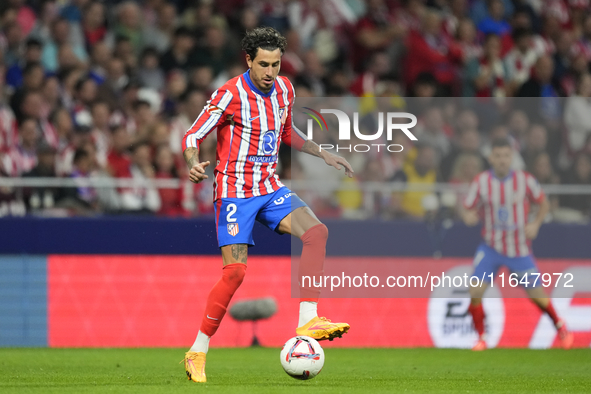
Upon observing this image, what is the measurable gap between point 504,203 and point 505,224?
226 mm

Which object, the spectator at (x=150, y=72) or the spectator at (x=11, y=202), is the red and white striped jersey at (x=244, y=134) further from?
the spectator at (x=150, y=72)

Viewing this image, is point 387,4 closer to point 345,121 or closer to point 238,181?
point 345,121

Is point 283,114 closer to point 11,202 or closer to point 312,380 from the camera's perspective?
point 312,380

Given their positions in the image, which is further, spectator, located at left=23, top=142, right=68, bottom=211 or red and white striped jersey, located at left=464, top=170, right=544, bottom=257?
red and white striped jersey, located at left=464, top=170, right=544, bottom=257

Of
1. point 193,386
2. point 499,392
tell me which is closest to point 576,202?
point 499,392

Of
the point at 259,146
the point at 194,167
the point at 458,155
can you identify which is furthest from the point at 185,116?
the point at 194,167

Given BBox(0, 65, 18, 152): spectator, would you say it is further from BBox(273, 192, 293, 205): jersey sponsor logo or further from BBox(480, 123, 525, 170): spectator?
BBox(480, 123, 525, 170): spectator

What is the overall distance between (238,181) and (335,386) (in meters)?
1.52

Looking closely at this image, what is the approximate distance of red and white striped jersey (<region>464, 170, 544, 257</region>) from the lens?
1012 cm

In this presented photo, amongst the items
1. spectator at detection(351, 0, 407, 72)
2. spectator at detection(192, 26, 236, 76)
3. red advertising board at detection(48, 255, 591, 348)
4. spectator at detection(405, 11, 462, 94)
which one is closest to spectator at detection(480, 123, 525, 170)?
red advertising board at detection(48, 255, 591, 348)

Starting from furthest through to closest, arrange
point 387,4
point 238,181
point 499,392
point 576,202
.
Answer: point 387,4 < point 576,202 < point 238,181 < point 499,392

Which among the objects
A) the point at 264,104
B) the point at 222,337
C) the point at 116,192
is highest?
the point at 264,104

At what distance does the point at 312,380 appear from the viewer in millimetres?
6684

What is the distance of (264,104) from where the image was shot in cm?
655
